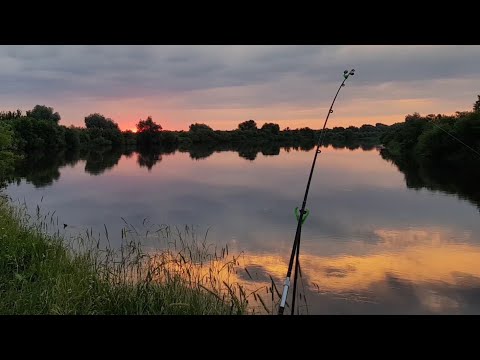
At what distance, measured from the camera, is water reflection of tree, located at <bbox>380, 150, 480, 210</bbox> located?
2030cm

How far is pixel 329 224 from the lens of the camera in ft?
43.3

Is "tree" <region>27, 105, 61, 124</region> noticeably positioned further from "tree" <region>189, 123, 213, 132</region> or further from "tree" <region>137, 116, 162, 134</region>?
"tree" <region>189, 123, 213, 132</region>

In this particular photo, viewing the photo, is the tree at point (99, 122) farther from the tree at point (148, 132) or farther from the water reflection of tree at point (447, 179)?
the water reflection of tree at point (447, 179)

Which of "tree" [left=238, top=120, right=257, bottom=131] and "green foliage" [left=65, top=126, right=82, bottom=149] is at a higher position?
"tree" [left=238, top=120, right=257, bottom=131]

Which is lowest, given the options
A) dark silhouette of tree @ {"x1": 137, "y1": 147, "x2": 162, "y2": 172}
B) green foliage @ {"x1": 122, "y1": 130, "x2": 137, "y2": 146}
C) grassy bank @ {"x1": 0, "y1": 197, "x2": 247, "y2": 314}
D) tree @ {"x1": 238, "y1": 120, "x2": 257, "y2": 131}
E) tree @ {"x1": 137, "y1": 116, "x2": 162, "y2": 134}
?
dark silhouette of tree @ {"x1": 137, "y1": 147, "x2": 162, "y2": 172}

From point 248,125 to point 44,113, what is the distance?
3910cm

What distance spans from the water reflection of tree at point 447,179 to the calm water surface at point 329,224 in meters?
0.88

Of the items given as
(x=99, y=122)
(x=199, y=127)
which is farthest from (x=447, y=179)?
(x=199, y=127)

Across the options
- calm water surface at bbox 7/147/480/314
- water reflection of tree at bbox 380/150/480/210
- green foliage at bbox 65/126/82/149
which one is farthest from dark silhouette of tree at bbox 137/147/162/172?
water reflection of tree at bbox 380/150/480/210

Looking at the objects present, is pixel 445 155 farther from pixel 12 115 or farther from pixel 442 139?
pixel 12 115

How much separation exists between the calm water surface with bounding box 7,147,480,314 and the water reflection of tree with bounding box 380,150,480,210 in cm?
88

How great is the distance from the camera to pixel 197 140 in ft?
240
